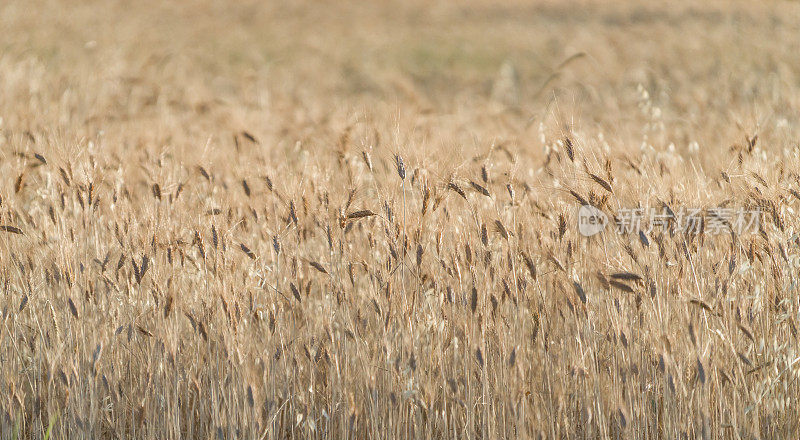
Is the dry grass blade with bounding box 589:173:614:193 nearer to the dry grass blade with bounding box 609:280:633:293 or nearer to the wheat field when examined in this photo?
the wheat field

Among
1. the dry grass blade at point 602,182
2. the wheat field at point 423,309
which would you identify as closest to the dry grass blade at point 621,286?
the wheat field at point 423,309

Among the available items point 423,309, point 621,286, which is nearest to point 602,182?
point 621,286

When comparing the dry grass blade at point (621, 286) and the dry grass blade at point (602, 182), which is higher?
the dry grass blade at point (602, 182)

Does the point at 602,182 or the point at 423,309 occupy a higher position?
the point at 602,182

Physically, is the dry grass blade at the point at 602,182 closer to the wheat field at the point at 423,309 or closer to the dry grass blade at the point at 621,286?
the wheat field at the point at 423,309

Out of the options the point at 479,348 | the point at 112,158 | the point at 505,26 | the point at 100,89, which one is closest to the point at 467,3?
the point at 505,26

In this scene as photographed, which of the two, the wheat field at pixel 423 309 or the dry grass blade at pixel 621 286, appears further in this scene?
the wheat field at pixel 423 309

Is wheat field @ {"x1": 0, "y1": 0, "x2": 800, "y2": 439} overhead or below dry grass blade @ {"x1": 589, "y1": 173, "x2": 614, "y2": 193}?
below

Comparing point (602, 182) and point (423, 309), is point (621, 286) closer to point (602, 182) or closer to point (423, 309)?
point (602, 182)

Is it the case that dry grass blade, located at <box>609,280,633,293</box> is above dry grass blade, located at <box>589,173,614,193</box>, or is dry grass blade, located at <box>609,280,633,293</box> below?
below

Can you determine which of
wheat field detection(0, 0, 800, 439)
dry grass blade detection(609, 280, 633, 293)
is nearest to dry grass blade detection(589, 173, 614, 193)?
wheat field detection(0, 0, 800, 439)

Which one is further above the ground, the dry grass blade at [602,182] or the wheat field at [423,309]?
the dry grass blade at [602,182]

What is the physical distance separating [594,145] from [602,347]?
0.65 m

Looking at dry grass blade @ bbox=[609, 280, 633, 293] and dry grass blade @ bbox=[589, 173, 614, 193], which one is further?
dry grass blade @ bbox=[589, 173, 614, 193]
